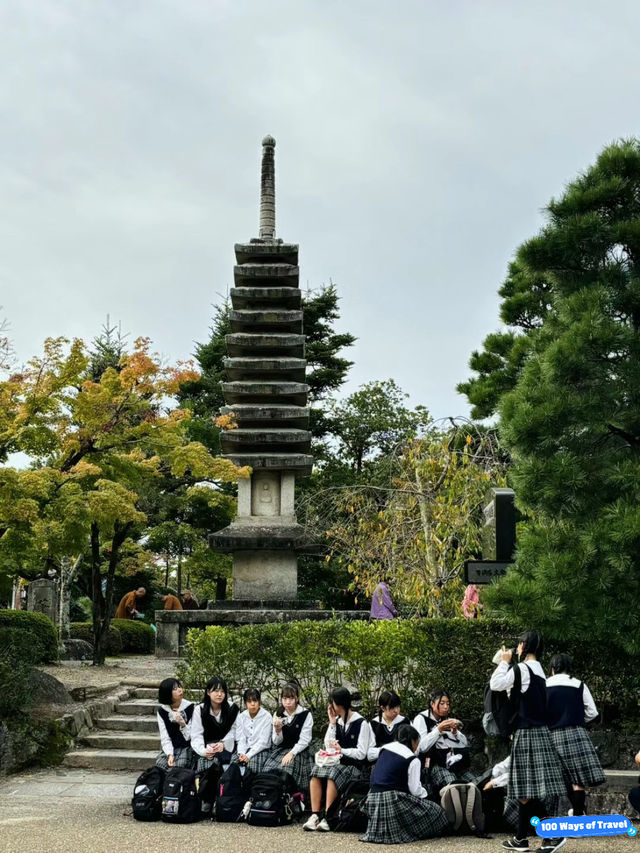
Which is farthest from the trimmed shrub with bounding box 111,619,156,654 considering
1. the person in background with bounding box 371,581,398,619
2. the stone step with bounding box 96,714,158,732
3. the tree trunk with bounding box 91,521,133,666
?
the stone step with bounding box 96,714,158,732

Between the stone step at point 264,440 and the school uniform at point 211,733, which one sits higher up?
the stone step at point 264,440

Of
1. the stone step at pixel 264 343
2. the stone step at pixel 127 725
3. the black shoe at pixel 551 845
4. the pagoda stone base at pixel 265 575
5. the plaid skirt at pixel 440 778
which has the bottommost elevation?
the black shoe at pixel 551 845

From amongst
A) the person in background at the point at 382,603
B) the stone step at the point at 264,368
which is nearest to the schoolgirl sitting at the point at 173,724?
the person in background at the point at 382,603

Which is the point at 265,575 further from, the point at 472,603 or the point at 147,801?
the point at 147,801

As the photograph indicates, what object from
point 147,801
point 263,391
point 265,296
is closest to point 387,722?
point 147,801

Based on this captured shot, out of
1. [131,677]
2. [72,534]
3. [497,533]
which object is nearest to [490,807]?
[497,533]

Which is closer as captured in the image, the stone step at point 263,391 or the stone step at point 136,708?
the stone step at point 136,708

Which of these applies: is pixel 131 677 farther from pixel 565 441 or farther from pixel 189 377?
pixel 565 441

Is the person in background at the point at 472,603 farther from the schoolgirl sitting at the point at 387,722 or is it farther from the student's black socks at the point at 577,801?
the student's black socks at the point at 577,801

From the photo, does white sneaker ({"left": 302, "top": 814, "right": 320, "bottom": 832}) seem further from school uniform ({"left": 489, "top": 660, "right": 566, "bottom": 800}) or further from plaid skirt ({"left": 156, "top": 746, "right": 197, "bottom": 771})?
school uniform ({"left": 489, "top": 660, "right": 566, "bottom": 800})

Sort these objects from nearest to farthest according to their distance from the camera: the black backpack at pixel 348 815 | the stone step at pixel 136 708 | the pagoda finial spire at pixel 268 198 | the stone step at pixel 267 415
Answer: the black backpack at pixel 348 815 < the stone step at pixel 136 708 < the stone step at pixel 267 415 < the pagoda finial spire at pixel 268 198

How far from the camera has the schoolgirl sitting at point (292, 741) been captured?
8.83 m

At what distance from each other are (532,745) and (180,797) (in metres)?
3.22

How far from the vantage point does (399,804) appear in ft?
25.3
